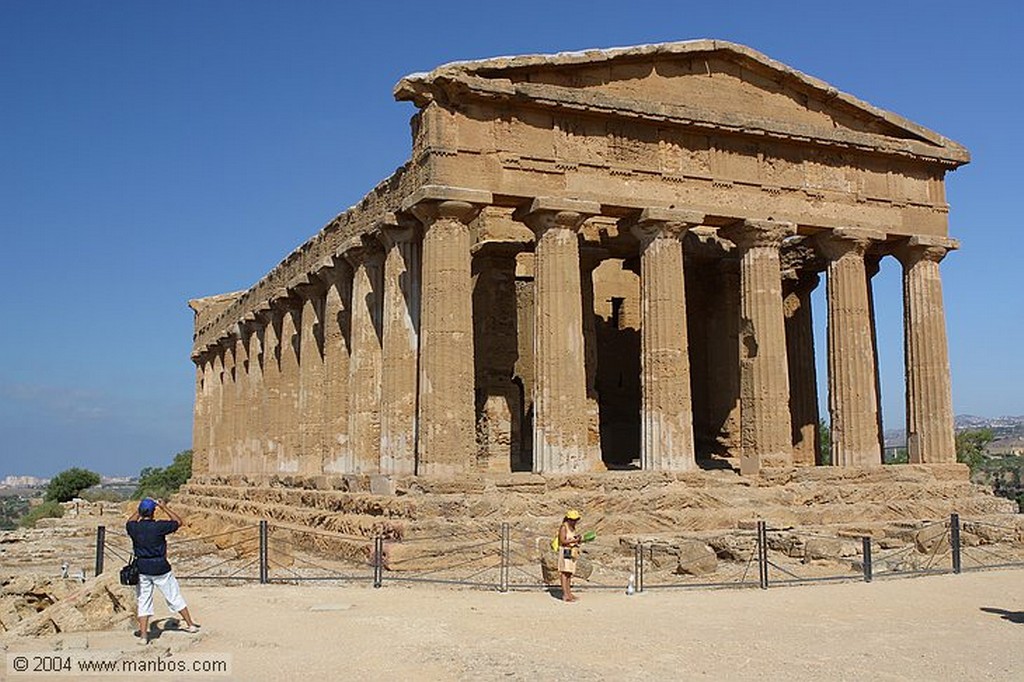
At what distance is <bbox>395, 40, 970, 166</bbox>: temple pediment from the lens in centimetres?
2009

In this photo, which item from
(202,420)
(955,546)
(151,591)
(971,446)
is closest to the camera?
(151,591)

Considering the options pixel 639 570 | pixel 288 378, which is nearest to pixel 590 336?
pixel 639 570

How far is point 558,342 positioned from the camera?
66.8 ft

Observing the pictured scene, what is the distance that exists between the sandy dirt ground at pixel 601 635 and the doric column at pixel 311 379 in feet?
42.0

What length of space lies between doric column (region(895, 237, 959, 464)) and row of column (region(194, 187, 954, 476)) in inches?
1.3

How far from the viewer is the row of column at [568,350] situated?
1988 cm

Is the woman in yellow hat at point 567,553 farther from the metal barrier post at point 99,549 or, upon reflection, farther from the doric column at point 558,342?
the metal barrier post at point 99,549

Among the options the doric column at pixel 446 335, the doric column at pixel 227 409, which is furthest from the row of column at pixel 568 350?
the doric column at pixel 227 409

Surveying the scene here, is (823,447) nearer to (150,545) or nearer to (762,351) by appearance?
(762,351)

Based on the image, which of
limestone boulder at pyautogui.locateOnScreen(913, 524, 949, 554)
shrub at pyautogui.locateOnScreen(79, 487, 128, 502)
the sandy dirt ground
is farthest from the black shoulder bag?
shrub at pyautogui.locateOnScreen(79, 487, 128, 502)

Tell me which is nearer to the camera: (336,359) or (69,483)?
(336,359)

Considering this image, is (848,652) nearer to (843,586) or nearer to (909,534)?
(843,586)

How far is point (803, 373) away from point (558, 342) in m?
10.2

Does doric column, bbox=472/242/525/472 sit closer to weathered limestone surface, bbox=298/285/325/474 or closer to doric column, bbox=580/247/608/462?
doric column, bbox=580/247/608/462
